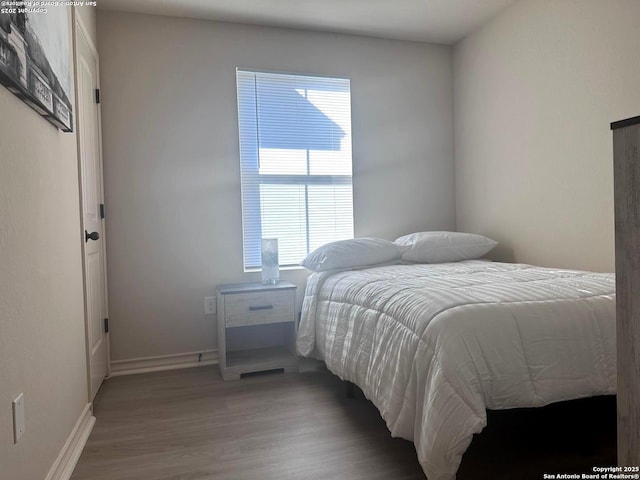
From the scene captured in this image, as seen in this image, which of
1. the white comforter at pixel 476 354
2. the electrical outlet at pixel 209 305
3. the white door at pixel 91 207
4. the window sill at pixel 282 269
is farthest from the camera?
the window sill at pixel 282 269

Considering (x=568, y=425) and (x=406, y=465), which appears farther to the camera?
(x=568, y=425)

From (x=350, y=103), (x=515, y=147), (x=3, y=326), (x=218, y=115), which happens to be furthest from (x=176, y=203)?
(x=515, y=147)

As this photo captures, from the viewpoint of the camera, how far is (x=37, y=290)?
4.64 ft

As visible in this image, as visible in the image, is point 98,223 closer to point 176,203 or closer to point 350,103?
point 176,203

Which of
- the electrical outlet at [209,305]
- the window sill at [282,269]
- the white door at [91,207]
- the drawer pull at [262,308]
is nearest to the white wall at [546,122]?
the window sill at [282,269]

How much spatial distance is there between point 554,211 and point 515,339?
163 cm

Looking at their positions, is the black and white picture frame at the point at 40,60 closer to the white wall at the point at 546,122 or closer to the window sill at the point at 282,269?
the window sill at the point at 282,269

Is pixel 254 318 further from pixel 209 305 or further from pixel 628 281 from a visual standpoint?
pixel 628 281

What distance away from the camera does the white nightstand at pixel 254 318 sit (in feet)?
8.61

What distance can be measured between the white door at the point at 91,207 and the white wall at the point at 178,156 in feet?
0.36

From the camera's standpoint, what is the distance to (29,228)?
4.45ft

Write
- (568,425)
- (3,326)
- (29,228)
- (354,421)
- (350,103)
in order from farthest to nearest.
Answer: (350,103)
(354,421)
(568,425)
(29,228)
(3,326)

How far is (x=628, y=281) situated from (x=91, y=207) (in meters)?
2.53

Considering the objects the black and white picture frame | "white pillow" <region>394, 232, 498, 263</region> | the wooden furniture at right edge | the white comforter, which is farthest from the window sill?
the wooden furniture at right edge
